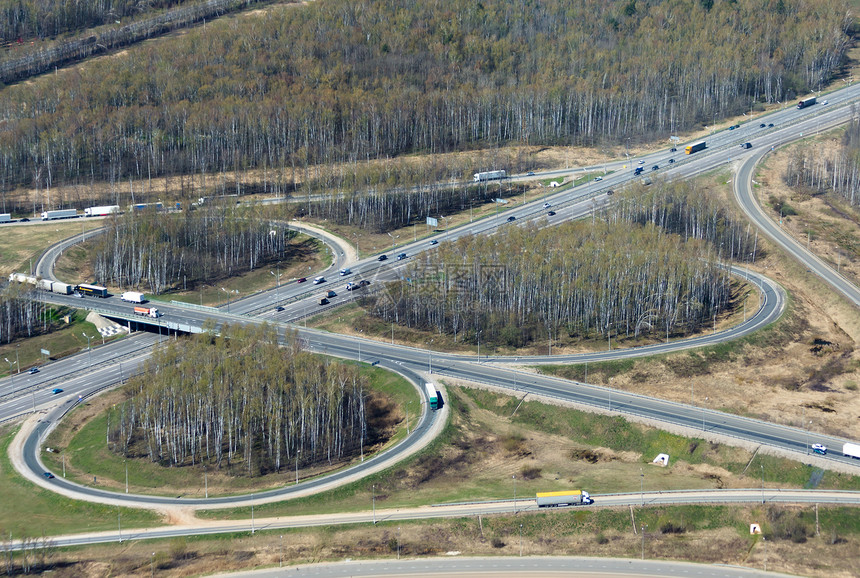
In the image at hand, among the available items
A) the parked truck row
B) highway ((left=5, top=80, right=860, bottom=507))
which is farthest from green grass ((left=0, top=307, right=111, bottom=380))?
the parked truck row

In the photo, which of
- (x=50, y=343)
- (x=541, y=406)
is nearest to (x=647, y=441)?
(x=541, y=406)

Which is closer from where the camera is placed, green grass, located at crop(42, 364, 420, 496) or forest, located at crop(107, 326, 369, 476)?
green grass, located at crop(42, 364, 420, 496)

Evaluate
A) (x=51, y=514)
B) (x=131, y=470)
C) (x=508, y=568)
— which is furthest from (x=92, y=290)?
(x=508, y=568)

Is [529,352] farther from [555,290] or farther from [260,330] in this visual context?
[260,330]

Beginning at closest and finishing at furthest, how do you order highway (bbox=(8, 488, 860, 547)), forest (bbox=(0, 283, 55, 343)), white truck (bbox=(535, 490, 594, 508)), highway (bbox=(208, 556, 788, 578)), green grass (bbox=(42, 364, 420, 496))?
highway (bbox=(208, 556, 788, 578)) → highway (bbox=(8, 488, 860, 547)) → white truck (bbox=(535, 490, 594, 508)) → green grass (bbox=(42, 364, 420, 496)) → forest (bbox=(0, 283, 55, 343))

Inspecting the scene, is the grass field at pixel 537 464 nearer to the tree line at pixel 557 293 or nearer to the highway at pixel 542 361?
the highway at pixel 542 361

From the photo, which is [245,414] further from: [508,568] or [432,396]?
[508,568]

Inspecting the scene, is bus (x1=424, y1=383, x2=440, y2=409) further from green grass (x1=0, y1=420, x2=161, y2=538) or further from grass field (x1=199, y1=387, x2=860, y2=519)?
green grass (x1=0, y1=420, x2=161, y2=538)
